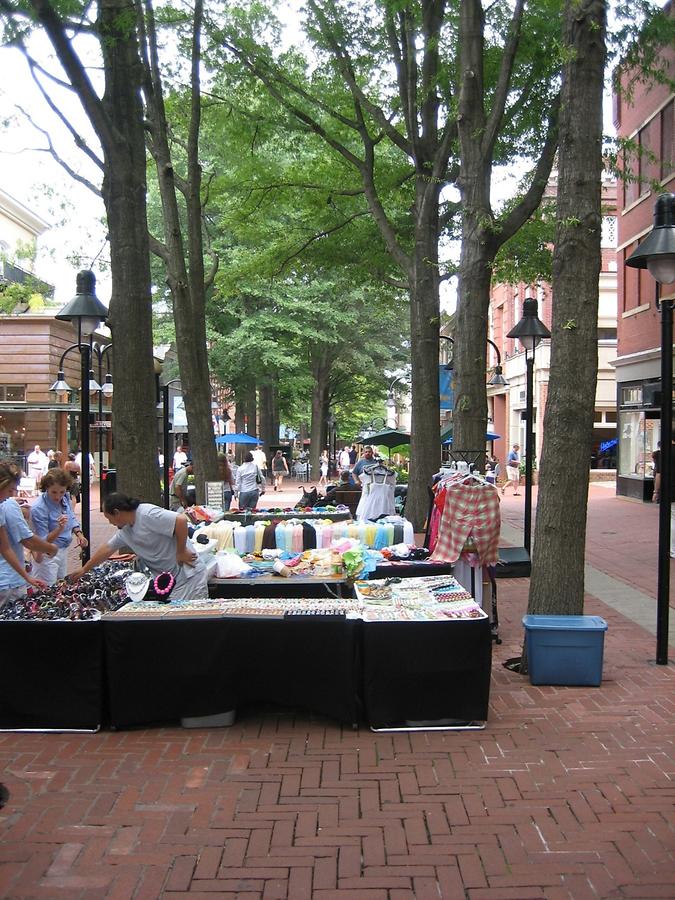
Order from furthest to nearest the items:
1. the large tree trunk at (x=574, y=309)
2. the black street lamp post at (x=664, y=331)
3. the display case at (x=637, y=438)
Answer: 1. the display case at (x=637, y=438)
2. the black street lamp post at (x=664, y=331)
3. the large tree trunk at (x=574, y=309)

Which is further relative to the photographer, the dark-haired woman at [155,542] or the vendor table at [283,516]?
the vendor table at [283,516]

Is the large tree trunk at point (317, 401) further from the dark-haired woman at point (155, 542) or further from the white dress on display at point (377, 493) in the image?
the dark-haired woman at point (155, 542)

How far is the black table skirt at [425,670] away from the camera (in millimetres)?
5414

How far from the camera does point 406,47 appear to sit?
1357 cm

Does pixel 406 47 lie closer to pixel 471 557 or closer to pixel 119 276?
pixel 119 276

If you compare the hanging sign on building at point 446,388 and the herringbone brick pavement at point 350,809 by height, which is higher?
the hanging sign on building at point 446,388

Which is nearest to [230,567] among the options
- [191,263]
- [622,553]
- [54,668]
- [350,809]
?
[54,668]

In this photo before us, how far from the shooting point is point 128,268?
9.09 metres

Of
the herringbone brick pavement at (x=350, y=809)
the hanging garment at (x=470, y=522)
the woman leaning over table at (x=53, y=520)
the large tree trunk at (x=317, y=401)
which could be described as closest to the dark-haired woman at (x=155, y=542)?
the herringbone brick pavement at (x=350, y=809)

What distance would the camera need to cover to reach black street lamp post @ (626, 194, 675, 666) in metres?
6.67

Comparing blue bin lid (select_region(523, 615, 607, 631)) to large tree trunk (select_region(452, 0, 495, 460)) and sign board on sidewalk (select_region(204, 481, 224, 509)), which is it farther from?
sign board on sidewalk (select_region(204, 481, 224, 509))

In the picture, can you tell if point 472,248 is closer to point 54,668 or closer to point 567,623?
point 567,623

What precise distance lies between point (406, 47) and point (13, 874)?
1326cm

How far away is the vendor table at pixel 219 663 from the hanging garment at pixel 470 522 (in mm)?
2205
